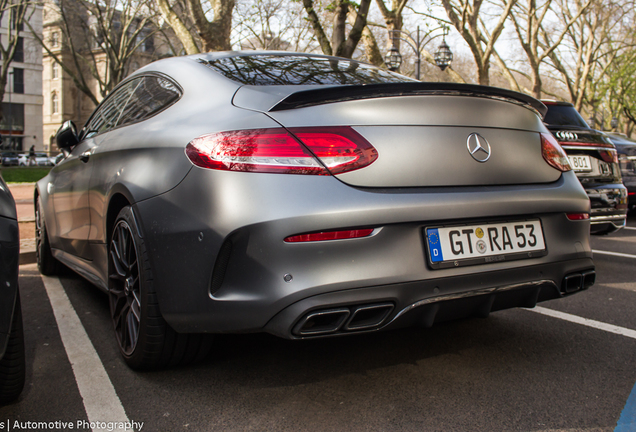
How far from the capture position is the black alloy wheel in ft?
8.89

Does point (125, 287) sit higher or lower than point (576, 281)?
lower

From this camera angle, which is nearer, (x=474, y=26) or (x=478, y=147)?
(x=478, y=147)

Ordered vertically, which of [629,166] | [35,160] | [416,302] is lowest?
[35,160]

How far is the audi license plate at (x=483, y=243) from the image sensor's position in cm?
226

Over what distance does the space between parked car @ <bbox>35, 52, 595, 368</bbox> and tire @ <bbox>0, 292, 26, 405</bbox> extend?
47 centimetres

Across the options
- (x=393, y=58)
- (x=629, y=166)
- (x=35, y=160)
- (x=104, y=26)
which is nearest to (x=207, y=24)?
(x=629, y=166)

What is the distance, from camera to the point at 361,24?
10.9 meters

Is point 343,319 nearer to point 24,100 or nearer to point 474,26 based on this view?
point 474,26

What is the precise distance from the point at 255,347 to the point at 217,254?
106 cm

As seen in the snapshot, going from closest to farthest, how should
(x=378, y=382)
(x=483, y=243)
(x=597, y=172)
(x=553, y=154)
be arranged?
1. (x=483, y=243)
2. (x=378, y=382)
3. (x=553, y=154)
4. (x=597, y=172)

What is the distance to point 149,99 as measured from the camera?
10.3 ft

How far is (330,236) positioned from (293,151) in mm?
337

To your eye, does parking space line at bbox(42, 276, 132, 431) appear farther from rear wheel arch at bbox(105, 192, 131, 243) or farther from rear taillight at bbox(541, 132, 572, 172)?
rear taillight at bbox(541, 132, 572, 172)

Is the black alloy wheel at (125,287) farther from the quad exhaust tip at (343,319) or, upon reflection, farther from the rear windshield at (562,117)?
the rear windshield at (562,117)
